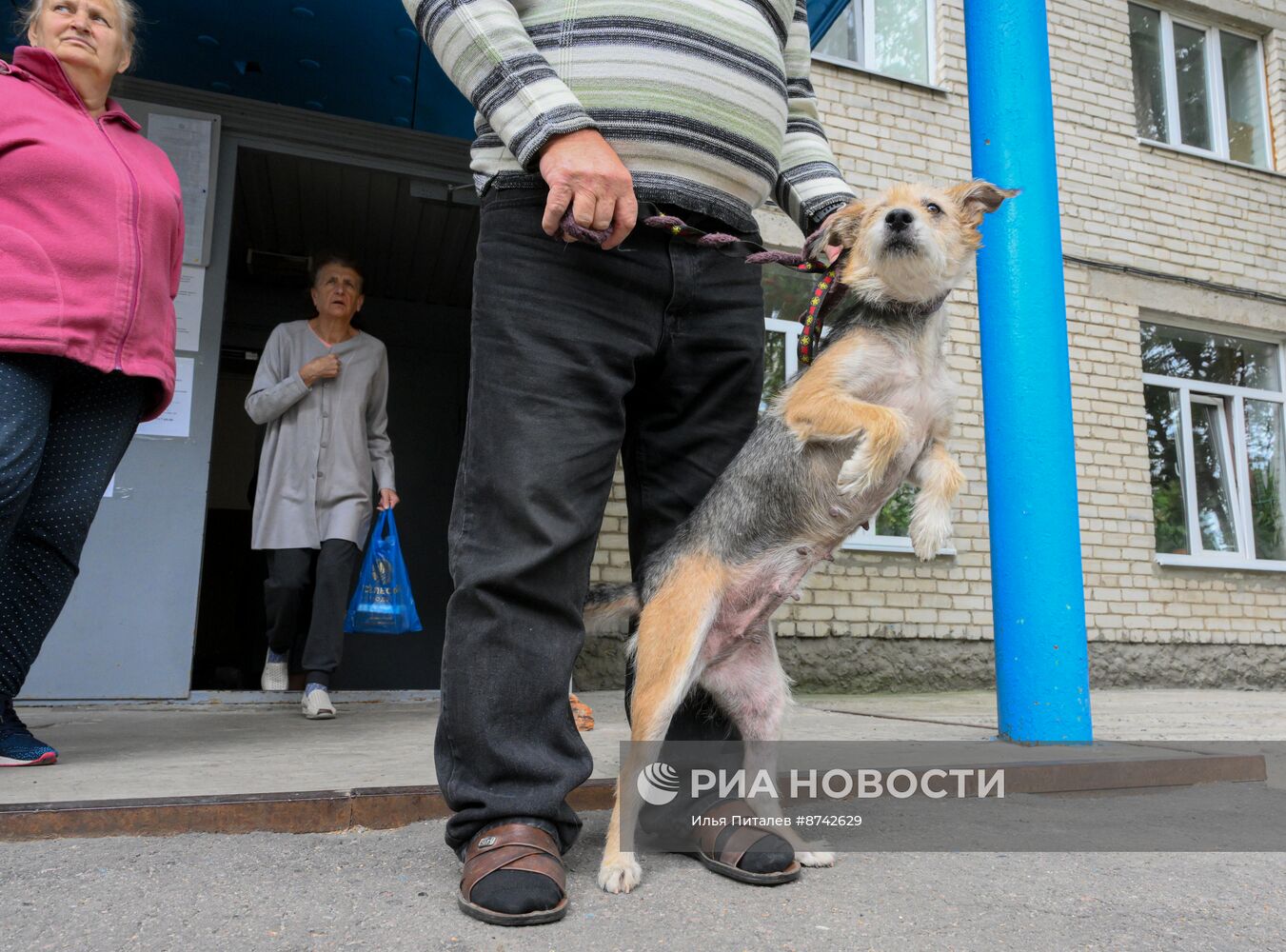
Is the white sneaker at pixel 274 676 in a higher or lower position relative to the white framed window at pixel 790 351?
lower

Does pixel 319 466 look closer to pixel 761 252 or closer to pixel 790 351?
pixel 761 252

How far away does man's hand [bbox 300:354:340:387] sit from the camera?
4.52 meters

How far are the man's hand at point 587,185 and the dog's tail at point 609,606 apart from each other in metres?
0.83

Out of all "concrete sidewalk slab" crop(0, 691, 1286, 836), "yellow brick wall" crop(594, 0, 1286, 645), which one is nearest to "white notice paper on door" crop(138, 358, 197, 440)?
"concrete sidewalk slab" crop(0, 691, 1286, 836)

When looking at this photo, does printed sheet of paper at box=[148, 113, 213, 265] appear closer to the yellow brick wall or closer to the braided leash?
the yellow brick wall

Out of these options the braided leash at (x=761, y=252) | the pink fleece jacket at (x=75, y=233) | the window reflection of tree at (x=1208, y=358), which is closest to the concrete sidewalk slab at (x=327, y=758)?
the braided leash at (x=761, y=252)

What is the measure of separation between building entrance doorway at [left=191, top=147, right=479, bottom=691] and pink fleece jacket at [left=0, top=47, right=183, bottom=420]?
3724 mm

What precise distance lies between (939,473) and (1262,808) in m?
1.63

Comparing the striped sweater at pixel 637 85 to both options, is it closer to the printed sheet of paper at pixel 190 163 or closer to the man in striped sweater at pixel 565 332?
the man in striped sweater at pixel 565 332

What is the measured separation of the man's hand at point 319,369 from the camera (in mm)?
4520

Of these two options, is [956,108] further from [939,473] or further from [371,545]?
[939,473]

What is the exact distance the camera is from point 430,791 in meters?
2.27

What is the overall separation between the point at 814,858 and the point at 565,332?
1.21 metres

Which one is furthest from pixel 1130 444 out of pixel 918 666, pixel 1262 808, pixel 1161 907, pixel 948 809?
pixel 1161 907
